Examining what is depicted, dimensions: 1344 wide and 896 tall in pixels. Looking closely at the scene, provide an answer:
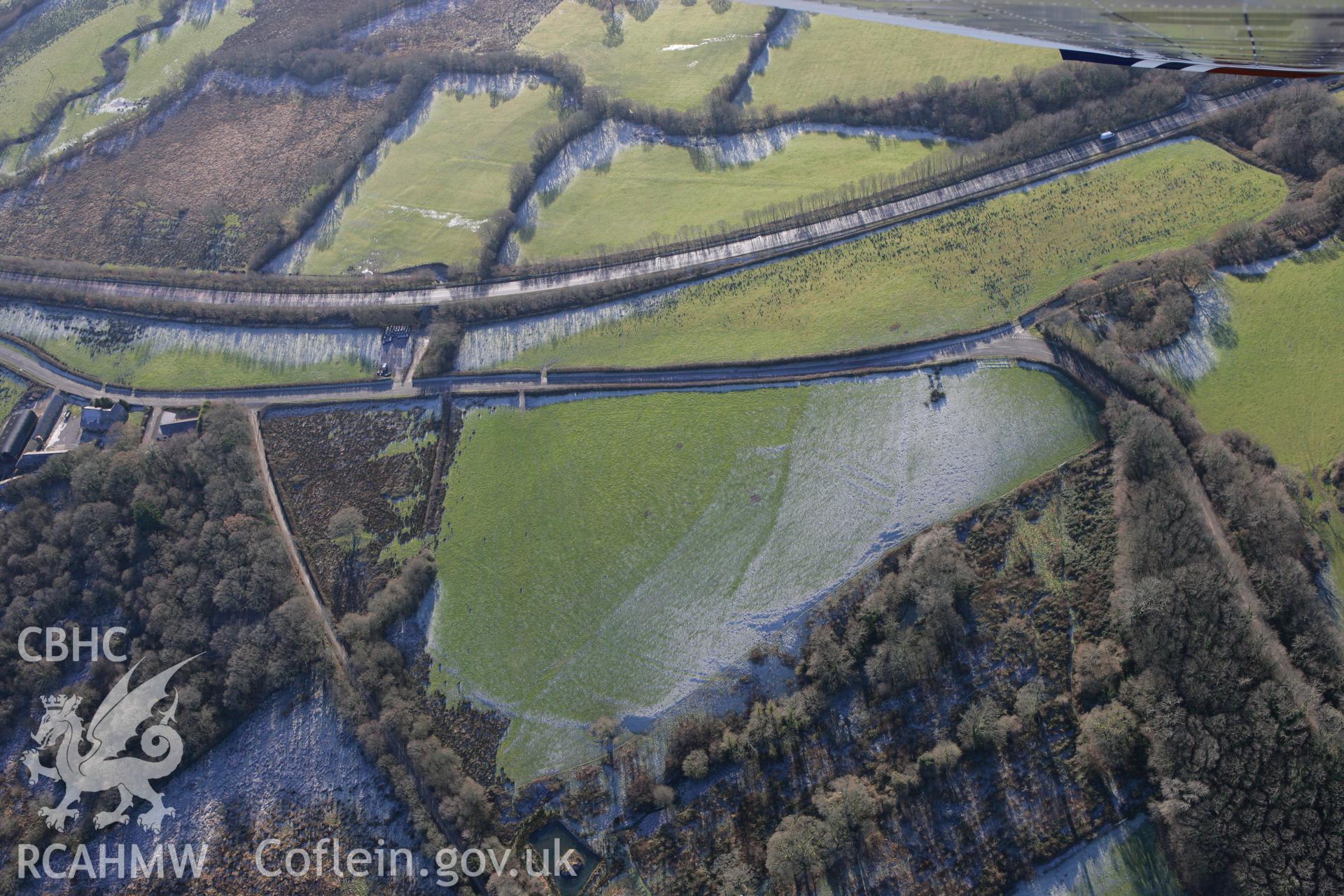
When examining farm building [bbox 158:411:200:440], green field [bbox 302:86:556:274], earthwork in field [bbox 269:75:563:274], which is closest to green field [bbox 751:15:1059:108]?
earthwork in field [bbox 269:75:563:274]

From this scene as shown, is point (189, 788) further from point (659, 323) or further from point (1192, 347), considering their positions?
point (1192, 347)

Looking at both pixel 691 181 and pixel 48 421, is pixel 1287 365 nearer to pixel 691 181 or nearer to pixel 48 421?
pixel 691 181

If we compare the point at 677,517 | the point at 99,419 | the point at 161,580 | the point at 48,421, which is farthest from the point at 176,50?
the point at 677,517

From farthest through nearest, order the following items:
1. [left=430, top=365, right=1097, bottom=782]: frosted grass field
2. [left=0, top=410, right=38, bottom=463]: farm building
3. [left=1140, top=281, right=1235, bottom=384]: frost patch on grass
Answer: [left=0, top=410, right=38, bottom=463]: farm building < [left=1140, top=281, right=1235, bottom=384]: frost patch on grass < [left=430, top=365, right=1097, bottom=782]: frosted grass field

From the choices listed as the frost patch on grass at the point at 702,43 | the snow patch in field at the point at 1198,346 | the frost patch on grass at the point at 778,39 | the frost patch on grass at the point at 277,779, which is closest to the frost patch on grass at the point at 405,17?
the frost patch on grass at the point at 702,43

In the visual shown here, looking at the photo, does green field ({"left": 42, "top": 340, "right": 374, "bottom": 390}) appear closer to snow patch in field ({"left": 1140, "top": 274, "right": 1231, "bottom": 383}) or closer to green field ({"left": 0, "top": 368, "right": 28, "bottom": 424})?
green field ({"left": 0, "top": 368, "right": 28, "bottom": 424})

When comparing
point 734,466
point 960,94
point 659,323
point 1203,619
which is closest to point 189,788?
point 734,466
